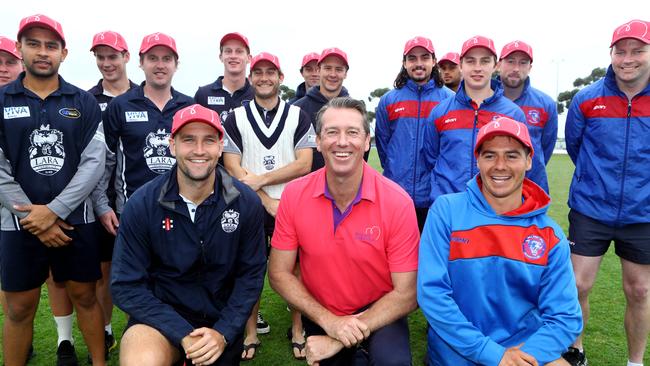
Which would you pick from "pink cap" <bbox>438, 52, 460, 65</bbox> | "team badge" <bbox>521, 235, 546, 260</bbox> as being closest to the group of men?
"team badge" <bbox>521, 235, 546, 260</bbox>

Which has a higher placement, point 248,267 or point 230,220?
point 230,220

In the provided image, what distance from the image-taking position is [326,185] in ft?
10.9

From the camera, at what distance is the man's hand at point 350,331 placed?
296 cm

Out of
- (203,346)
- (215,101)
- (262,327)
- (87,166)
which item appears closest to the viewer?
(203,346)

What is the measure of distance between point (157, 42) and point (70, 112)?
43.9 inches

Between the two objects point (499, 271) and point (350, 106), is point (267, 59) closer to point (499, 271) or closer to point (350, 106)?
point (350, 106)

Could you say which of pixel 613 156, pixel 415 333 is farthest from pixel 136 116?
pixel 613 156

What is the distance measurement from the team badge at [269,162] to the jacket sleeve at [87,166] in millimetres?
1378

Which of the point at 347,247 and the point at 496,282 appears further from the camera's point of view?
the point at 347,247

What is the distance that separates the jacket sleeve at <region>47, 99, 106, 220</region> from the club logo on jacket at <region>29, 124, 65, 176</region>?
0.51 feet

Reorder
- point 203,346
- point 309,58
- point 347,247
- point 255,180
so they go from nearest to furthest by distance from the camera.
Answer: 1. point 203,346
2. point 347,247
3. point 255,180
4. point 309,58

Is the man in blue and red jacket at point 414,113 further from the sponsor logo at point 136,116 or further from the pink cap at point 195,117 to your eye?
the sponsor logo at point 136,116

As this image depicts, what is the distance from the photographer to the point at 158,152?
415cm

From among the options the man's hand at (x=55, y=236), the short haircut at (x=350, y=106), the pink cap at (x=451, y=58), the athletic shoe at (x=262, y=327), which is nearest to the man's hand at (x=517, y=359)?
the short haircut at (x=350, y=106)
